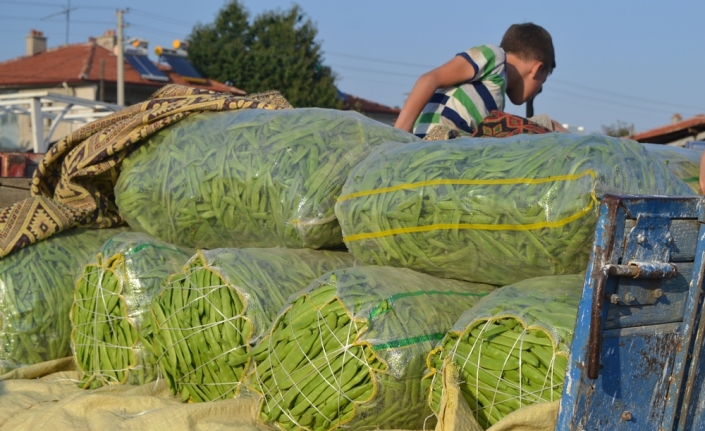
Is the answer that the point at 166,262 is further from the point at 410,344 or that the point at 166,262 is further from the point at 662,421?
the point at 662,421

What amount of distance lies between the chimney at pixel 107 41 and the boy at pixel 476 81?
120ft

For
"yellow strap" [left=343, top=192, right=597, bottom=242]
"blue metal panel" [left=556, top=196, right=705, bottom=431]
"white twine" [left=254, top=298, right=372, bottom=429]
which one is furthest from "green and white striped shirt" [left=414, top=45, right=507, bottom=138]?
"blue metal panel" [left=556, top=196, right=705, bottom=431]

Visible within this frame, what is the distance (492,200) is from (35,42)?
1613 inches

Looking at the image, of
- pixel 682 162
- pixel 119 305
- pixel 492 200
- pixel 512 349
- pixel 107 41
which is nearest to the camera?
pixel 512 349

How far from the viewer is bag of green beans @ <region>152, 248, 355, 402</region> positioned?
2740mm

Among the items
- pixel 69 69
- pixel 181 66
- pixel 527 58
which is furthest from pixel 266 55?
pixel 527 58

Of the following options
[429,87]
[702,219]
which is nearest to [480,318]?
[702,219]

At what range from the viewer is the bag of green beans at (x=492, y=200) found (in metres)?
2.26

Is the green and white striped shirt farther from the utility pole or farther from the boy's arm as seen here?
the utility pole

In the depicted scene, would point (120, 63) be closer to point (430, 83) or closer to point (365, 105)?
point (365, 105)

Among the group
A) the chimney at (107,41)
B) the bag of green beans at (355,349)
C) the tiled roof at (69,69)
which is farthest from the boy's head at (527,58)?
the chimney at (107,41)

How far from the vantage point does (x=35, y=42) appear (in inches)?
1549

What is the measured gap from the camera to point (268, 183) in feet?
9.80

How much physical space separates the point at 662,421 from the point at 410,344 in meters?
0.71
